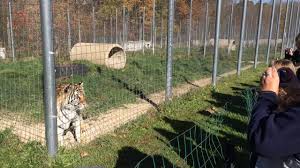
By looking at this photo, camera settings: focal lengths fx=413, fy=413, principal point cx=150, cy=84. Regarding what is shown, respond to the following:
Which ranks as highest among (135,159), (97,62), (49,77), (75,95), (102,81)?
(49,77)

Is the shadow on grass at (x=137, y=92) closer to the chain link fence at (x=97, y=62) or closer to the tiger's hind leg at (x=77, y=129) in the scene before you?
the chain link fence at (x=97, y=62)

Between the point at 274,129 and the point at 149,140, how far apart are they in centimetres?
357

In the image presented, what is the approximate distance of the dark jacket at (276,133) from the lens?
1.89m

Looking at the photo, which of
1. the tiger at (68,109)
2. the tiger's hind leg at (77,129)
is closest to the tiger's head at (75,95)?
the tiger at (68,109)

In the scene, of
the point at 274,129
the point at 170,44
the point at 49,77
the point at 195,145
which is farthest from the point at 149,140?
the point at 274,129

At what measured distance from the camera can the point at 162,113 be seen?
6.77m

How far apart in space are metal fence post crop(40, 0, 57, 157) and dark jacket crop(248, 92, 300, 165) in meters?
2.33

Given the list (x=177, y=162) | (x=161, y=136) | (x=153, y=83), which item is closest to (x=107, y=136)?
(x=161, y=136)

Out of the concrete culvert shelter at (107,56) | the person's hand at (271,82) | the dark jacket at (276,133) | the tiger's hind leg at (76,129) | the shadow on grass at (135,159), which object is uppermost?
the person's hand at (271,82)

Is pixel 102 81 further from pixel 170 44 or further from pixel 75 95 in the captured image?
pixel 75 95

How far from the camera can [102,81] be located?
9.28 m

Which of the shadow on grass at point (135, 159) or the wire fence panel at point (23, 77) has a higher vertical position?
the wire fence panel at point (23, 77)

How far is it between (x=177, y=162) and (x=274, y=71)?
8.23 feet

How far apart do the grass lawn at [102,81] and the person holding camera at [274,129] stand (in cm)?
458
